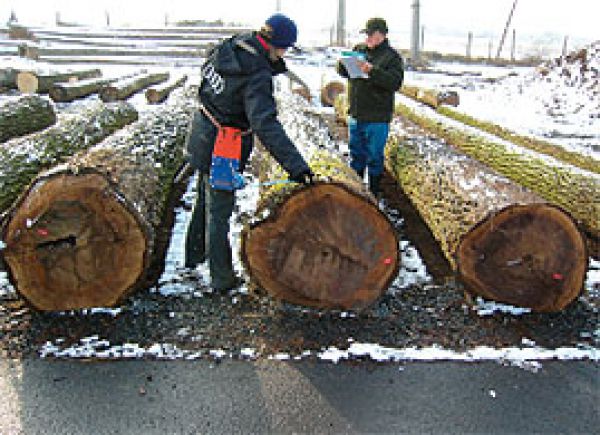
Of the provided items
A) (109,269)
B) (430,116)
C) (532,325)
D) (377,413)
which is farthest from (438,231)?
(430,116)

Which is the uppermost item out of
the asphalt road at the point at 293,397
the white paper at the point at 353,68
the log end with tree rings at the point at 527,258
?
the white paper at the point at 353,68

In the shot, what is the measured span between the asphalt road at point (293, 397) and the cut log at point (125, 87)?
9.70 metres

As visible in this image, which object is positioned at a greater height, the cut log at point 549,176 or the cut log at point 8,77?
the cut log at point 8,77

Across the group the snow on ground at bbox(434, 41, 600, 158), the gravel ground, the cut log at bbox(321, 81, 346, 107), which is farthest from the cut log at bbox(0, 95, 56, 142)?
the snow on ground at bbox(434, 41, 600, 158)

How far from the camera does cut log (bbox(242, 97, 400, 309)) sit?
11.0 ft

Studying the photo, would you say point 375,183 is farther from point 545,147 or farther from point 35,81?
point 35,81

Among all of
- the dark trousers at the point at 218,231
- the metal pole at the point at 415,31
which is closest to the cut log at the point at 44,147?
the dark trousers at the point at 218,231

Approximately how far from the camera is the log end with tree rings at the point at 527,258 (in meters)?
3.41

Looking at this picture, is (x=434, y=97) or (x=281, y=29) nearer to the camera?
(x=281, y=29)

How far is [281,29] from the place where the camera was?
3225mm

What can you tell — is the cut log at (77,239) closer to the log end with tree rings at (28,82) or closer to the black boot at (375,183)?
the black boot at (375,183)

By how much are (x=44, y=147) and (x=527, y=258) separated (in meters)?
4.47

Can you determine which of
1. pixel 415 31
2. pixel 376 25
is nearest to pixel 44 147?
pixel 376 25

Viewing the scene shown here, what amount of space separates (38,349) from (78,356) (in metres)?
0.27
